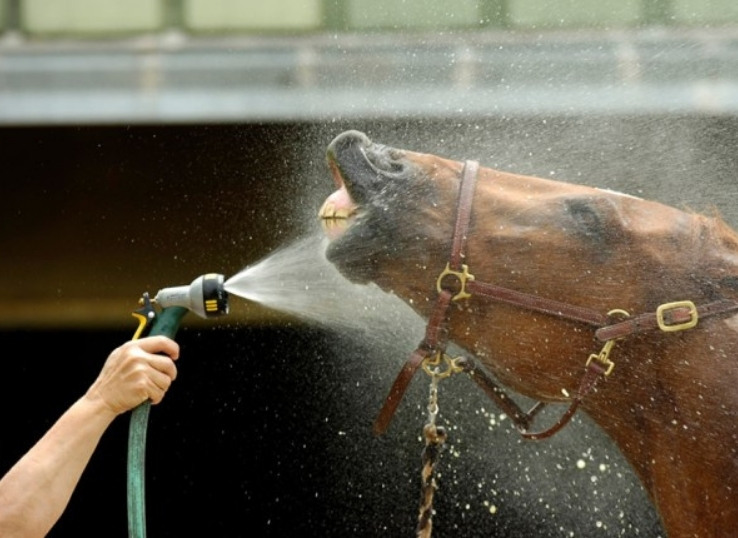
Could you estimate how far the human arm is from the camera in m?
1.34

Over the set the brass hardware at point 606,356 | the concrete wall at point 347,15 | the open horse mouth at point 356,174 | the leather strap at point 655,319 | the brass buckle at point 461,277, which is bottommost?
the brass hardware at point 606,356

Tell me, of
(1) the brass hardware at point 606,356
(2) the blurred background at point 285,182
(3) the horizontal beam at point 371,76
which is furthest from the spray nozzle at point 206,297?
(3) the horizontal beam at point 371,76

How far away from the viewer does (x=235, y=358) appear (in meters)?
2.05

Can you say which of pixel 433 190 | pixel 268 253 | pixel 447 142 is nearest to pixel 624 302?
pixel 433 190

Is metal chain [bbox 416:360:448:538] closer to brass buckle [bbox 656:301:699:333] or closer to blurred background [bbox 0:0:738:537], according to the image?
brass buckle [bbox 656:301:699:333]

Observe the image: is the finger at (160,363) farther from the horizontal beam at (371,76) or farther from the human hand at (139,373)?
the horizontal beam at (371,76)

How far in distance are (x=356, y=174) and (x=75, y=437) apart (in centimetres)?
48

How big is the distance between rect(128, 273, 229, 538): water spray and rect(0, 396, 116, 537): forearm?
5 centimetres

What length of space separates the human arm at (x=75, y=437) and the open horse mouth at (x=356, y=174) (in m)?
0.27

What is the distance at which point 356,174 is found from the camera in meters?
1.39

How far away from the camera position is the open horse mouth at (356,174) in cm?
139

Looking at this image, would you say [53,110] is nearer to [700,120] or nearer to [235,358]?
[235,358]

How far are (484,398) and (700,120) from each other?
628 millimetres

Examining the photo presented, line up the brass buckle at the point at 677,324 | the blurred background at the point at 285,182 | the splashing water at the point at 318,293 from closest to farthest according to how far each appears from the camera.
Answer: the brass buckle at the point at 677,324, the splashing water at the point at 318,293, the blurred background at the point at 285,182
